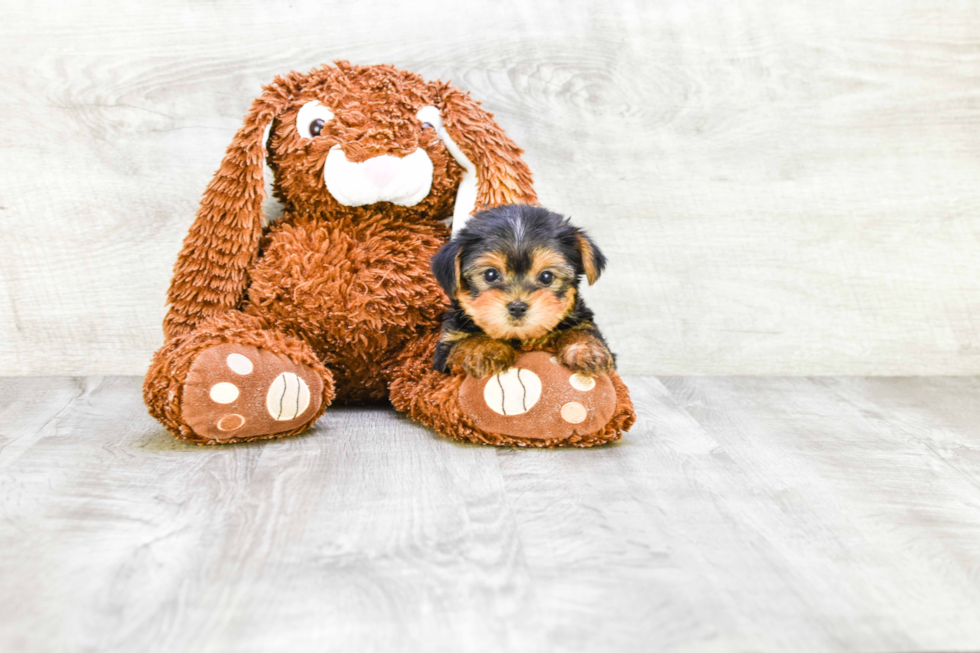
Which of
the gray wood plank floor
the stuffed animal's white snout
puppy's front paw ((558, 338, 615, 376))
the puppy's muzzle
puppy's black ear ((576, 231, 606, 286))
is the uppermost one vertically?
the stuffed animal's white snout

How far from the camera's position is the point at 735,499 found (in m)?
1.43

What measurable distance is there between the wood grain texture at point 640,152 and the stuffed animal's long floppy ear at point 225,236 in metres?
0.45

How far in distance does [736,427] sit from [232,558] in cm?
122

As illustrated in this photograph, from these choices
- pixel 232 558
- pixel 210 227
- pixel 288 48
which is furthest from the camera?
pixel 288 48

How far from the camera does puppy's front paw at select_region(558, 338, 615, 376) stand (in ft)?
5.23

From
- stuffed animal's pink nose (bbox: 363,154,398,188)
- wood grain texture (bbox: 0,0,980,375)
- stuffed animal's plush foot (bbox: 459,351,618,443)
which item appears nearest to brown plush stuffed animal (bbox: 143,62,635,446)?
stuffed animal's pink nose (bbox: 363,154,398,188)

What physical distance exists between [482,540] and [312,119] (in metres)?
1.08

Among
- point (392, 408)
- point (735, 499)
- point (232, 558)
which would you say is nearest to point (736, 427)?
point (735, 499)

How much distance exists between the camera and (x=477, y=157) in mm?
1884

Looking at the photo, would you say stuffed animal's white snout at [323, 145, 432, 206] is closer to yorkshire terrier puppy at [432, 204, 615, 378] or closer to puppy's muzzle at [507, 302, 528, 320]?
yorkshire terrier puppy at [432, 204, 615, 378]

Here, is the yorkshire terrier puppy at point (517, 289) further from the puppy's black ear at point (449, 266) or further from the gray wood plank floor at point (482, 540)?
the gray wood plank floor at point (482, 540)

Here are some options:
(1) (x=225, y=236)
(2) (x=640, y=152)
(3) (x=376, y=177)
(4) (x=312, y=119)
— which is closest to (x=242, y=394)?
(1) (x=225, y=236)

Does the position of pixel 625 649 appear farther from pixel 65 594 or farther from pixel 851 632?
pixel 65 594

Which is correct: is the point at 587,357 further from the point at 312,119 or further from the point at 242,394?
the point at 312,119
